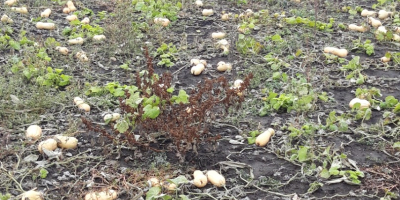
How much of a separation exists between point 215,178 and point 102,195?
2.30 feet

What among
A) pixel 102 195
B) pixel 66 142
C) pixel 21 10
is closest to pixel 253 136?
pixel 102 195

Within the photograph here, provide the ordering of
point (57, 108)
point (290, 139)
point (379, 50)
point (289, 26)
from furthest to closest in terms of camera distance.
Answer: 1. point (289, 26)
2. point (379, 50)
3. point (57, 108)
4. point (290, 139)

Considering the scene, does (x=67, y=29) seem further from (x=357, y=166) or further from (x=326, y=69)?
(x=357, y=166)

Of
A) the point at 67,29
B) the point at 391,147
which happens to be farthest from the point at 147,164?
the point at 67,29

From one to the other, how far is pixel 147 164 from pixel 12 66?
2001mm

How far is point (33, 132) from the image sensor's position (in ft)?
12.6

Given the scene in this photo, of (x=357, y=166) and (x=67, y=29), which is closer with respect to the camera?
(x=357, y=166)

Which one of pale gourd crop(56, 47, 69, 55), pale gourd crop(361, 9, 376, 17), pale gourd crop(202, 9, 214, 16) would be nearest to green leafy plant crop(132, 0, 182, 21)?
pale gourd crop(202, 9, 214, 16)

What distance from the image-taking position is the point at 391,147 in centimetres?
375

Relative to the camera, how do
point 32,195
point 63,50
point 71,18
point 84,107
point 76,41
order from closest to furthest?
1. point 32,195
2. point 84,107
3. point 63,50
4. point 76,41
5. point 71,18

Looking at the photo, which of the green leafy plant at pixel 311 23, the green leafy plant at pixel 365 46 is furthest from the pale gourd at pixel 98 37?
the green leafy plant at pixel 365 46

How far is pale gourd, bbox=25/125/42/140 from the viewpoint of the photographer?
383 centimetres

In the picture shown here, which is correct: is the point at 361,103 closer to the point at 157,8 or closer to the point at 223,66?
the point at 223,66

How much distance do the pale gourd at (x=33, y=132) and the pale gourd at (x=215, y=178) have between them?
4.22 ft
